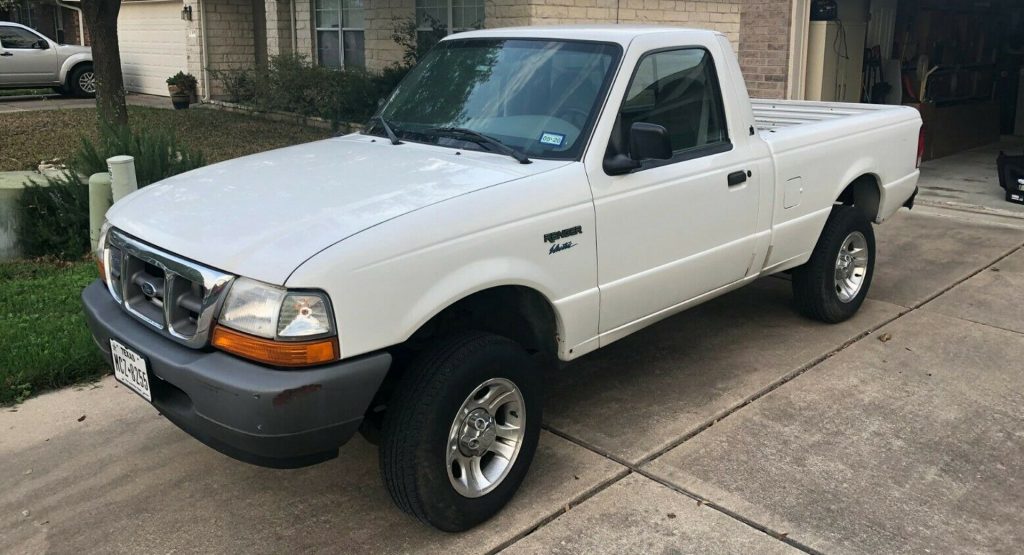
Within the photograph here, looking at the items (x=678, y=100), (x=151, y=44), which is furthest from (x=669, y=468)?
(x=151, y=44)

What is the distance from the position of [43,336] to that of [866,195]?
5377 millimetres

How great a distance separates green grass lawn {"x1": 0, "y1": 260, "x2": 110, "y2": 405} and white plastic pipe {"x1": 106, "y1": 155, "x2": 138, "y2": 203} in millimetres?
703

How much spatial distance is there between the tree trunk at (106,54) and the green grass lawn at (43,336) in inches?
209

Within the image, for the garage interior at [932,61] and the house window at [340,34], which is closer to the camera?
the garage interior at [932,61]

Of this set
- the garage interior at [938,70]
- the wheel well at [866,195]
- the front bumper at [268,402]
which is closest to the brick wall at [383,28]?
the garage interior at [938,70]

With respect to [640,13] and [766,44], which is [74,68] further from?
[766,44]

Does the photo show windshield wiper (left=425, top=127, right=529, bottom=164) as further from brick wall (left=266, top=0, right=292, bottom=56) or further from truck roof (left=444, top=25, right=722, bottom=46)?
brick wall (left=266, top=0, right=292, bottom=56)

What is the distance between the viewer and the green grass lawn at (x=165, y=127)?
1160cm

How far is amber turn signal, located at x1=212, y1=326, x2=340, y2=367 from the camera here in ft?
9.78

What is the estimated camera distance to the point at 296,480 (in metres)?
4.00

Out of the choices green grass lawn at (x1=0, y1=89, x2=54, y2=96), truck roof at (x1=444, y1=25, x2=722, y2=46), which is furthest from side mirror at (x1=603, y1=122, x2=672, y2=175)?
green grass lawn at (x1=0, y1=89, x2=54, y2=96)

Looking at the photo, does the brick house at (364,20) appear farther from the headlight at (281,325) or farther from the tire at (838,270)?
the headlight at (281,325)

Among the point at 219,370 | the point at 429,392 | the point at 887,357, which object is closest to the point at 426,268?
the point at 429,392

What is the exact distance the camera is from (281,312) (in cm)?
296
